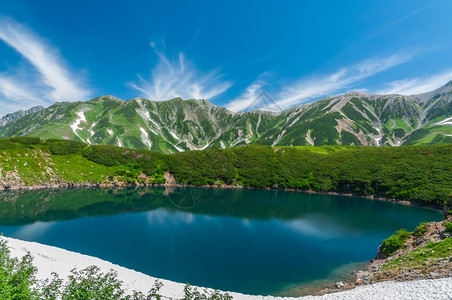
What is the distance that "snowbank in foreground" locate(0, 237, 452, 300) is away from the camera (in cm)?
1344

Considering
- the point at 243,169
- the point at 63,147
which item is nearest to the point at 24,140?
the point at 63,147

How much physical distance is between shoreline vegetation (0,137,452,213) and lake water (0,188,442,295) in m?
11.5

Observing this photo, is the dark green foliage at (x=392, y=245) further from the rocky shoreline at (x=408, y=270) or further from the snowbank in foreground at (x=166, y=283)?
the snowbank in foreground at (x=166, y=283)

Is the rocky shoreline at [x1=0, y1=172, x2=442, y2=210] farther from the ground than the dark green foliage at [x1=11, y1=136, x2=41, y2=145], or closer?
closer

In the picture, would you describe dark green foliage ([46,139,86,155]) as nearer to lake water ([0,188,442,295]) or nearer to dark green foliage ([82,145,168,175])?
dark green foliage ([82,145,168,175])

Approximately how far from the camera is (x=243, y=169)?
99312mm

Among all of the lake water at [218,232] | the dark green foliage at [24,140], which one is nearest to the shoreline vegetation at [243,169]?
the dark green foliage at [24,140]

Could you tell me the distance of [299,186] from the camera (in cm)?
8919

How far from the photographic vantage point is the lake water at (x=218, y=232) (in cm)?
2486

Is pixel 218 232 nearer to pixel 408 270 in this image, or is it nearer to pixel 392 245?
pixel 392 245

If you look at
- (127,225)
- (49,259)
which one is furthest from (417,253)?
(127,225)

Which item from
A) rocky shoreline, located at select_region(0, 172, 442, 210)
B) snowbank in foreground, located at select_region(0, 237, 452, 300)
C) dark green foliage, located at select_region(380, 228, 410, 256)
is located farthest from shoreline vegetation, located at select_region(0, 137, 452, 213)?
snowbank in foreground, located at select_region(0, 237, 452, 300)

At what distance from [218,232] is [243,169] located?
6167cm

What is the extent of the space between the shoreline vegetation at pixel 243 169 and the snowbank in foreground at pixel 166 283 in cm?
6351
